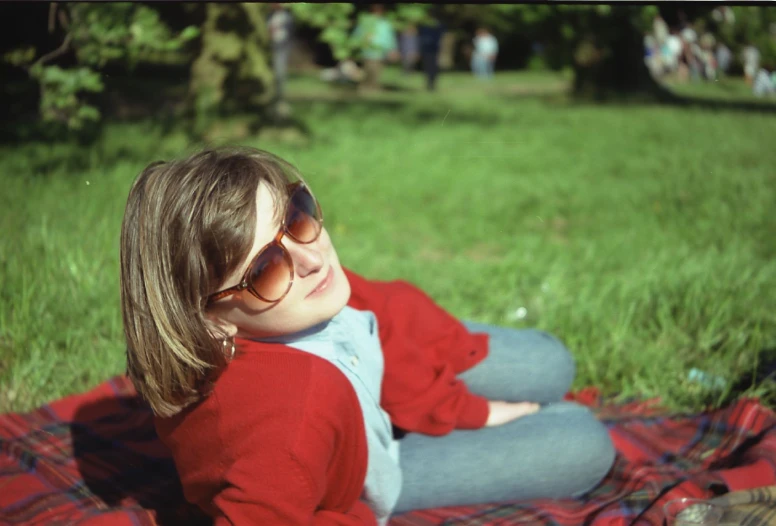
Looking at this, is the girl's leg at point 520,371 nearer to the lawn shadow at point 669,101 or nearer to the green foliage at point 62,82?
the green foliage at point 62,82

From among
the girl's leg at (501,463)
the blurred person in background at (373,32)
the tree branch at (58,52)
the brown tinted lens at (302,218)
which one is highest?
the blurred person in background at (373,32)

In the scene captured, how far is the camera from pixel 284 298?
1.58 metres

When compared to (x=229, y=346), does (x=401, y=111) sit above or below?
below

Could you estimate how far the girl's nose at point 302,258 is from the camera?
5.24 ft

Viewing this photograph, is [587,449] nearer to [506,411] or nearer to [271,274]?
[506,411]

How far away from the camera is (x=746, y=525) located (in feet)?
6.04

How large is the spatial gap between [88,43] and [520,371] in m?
3.09

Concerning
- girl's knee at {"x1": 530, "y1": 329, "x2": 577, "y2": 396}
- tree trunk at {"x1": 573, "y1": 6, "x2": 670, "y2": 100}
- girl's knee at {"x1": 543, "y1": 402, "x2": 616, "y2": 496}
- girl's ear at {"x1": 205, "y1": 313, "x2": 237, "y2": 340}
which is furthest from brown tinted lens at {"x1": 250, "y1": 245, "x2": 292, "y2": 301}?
tree trunk at {"x1": 573, "y1": 6, "x2": 670, "y2": 100}

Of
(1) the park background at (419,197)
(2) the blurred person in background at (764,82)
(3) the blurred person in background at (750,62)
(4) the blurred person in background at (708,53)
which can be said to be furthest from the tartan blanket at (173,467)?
(4) the blurred person in background at (708,53)

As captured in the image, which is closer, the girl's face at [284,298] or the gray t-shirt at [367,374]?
the girl's face at [284,298]

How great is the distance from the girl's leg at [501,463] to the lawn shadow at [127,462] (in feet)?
1.94

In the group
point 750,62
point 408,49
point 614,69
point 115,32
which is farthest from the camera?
point 408,49

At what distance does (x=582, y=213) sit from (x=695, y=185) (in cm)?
127

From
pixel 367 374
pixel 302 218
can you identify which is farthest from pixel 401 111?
pixel 302 218
